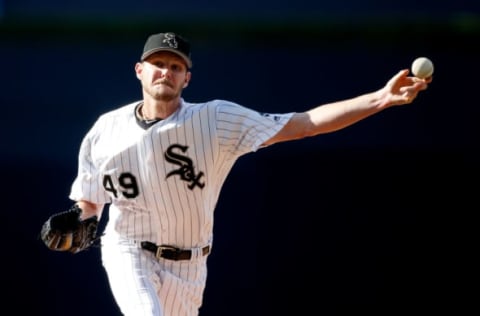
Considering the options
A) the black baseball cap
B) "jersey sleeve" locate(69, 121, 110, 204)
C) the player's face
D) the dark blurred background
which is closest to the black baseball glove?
"jersey sleeve" locate(69, 121, 110, 204)

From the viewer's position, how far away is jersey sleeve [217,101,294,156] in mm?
4516

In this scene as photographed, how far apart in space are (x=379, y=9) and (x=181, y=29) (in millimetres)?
1753

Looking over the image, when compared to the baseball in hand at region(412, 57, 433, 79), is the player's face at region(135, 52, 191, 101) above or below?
above

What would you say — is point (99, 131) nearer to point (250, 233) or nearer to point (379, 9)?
point (250, 233)

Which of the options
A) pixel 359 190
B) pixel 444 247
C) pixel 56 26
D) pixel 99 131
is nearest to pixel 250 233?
pixel 359 190

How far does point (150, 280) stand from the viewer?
465cm

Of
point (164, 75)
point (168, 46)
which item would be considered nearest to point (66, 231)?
point (164, 75)

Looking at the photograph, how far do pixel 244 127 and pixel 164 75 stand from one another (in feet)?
1.29

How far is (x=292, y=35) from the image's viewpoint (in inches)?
265

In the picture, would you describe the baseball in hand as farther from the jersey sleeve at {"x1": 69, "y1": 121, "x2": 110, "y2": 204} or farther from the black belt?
the jersey sleeve at {"x1": 69, "y1": 121, "x2": 110, "y2": 204}

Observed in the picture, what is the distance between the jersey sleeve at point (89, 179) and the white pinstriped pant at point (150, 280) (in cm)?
18

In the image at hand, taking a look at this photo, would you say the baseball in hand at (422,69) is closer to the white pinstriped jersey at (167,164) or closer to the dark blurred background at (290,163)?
the white pinstriped jersey at (167,164)

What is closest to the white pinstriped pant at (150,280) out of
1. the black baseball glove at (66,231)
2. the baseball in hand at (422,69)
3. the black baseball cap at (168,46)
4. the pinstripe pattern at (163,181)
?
the pinstripe pattern at (163,181)

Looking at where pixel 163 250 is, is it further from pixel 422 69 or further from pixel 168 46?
pixel 422 69
